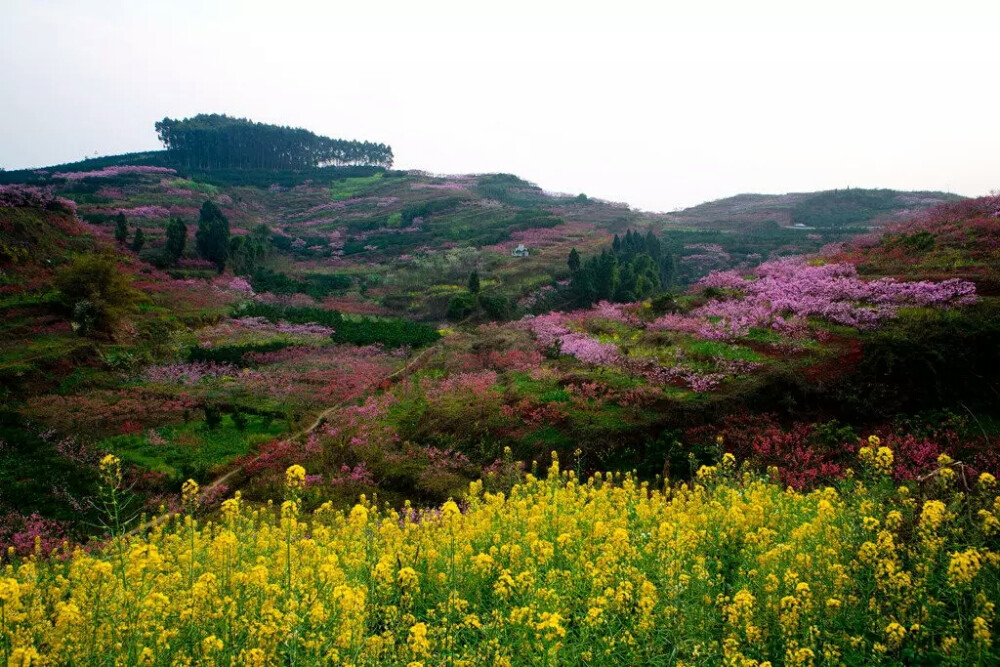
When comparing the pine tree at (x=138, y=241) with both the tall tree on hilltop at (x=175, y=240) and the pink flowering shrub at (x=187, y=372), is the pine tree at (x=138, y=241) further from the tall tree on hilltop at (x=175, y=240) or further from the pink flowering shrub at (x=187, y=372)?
the pink flowering shrub at (x=187, y=372)

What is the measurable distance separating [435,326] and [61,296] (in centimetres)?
1996

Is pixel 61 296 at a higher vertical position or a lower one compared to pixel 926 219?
lower

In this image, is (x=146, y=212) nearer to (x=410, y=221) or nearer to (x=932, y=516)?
(x=410, y=221)

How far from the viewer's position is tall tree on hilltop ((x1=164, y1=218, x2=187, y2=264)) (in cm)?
4334

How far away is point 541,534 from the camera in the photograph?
7074 millimetres

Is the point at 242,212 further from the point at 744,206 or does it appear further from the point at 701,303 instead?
the point at 744,206

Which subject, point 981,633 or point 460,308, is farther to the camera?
point 460,308

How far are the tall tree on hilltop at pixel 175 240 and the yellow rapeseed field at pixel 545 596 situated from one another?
1672 inches

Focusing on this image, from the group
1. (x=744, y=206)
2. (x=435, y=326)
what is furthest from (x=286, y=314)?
(x=744, y=206)

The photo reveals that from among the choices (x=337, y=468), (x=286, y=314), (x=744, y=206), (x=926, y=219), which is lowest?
Answer: (x=337, y=468)

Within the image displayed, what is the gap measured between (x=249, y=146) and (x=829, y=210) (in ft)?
324

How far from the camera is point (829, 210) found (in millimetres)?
78312

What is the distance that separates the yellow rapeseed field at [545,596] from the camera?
4398mm

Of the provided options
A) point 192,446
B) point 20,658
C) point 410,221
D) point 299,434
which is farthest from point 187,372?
point 410,221
